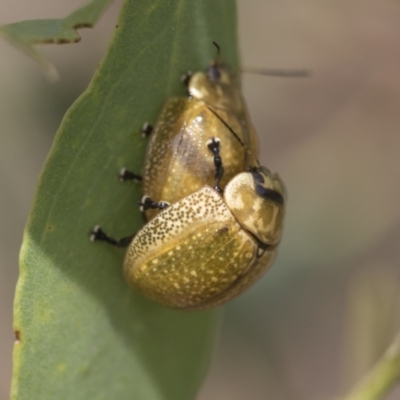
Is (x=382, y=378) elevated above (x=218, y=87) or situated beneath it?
situated beneath

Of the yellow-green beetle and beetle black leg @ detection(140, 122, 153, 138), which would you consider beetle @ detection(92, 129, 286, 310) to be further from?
beetle black leg @ detection(140, 122, 153, 138)

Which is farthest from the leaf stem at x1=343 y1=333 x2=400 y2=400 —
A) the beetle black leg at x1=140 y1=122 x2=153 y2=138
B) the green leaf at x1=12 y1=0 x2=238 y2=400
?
the beetle black leg at x1=140 y1=122 x2=153 y2=138

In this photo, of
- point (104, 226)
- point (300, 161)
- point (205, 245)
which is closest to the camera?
point (104, 226)

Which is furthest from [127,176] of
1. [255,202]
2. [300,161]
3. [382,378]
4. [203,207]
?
[300,161]

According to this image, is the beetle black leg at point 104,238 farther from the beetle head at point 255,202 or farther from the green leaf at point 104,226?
the beetle head at point 255,202

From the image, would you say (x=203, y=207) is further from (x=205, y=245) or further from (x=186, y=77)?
(x=186, y=77)

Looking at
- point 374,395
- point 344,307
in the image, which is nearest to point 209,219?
point 374,395
